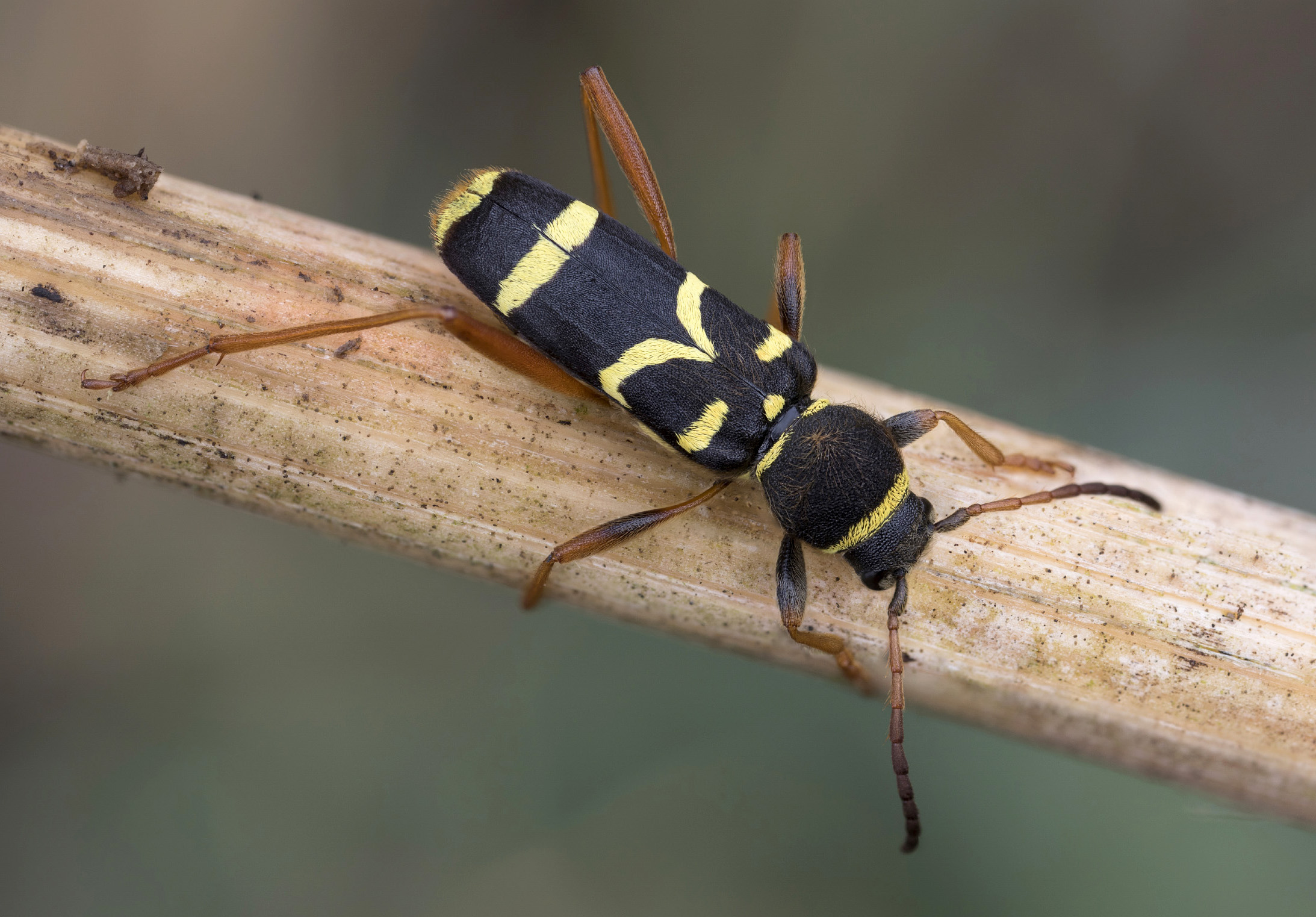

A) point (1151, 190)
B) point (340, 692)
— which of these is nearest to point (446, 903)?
point (340, 692)

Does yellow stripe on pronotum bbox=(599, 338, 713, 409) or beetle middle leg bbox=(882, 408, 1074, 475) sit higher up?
beetle middle leg bbox=(882, 408, 1074, 475)

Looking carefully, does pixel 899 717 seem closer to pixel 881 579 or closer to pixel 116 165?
pixel 881 579

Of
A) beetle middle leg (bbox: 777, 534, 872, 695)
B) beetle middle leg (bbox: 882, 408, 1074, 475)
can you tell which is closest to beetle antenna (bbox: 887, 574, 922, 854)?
beetle middle leg (bbox: 777, 534, 872, 695)

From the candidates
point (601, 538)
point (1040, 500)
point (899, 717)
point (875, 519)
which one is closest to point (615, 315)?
point (601, 538)

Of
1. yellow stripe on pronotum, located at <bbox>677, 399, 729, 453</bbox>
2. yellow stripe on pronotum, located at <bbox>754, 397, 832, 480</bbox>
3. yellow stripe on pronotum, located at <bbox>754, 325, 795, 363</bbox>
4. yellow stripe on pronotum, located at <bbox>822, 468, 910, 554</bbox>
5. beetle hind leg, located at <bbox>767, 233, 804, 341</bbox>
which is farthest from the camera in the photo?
beetle hind leg, located at <bbox>767, 233, 804, 341</bbox>

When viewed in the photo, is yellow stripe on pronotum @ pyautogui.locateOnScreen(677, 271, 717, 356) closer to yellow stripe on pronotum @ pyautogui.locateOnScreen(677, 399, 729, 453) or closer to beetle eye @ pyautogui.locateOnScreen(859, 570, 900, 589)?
yellow stripe on pronotum @ pyautogui.locateOnScreen(677, 399, 729, 453)

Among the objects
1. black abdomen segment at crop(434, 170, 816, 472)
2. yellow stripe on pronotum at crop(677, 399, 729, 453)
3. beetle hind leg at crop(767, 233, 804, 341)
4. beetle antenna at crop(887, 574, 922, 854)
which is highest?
beetle hind leg at crop(767, 233, 804, 341)

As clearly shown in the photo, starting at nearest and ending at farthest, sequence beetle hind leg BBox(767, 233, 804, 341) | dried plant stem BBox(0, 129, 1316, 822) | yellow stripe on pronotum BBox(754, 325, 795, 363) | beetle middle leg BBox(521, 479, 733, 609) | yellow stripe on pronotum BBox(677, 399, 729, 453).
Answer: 1. dried plant stem BBox(0, 129, 1316, 822)
2. beetle middle leg BBox(521, 479, 733, 609)
3. yellow stripe on pronotum BBox(677, 399, 729, 453)
4. yellow stripe on pronotum BBox(754, 325, 795, 363)
5. beetle hind leg BBox(767, 233, 804, 341)

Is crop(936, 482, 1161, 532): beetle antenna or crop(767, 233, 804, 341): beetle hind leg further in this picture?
crop(767, 233, 804, 341): beetle hind leg
